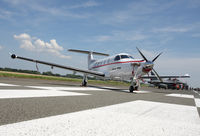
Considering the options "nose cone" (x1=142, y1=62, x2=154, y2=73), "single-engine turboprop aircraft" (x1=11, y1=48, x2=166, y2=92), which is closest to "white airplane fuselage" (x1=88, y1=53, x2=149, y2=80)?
"single-engine turboprop aircraft" (x1=11, y1=48, x2=166, y2=92)

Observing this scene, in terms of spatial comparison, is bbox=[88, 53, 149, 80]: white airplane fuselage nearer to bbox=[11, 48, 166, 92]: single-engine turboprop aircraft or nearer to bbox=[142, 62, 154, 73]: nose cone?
bbox=[11, 48, 166, 92]: single-engine turboprop aircraft

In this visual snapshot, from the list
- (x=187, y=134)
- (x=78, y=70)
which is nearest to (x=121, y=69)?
(x=78, y=70)

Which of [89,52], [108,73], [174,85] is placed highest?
[89,52]

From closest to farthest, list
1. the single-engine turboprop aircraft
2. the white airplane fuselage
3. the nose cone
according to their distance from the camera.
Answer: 1. the nose cone
2. the single-engine turboprop aircraft
3. the white airplane fuselage

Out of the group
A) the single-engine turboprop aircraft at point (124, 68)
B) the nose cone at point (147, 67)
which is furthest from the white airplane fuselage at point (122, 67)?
the nose cone at point (147, 67)

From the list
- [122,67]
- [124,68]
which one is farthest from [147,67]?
[122,67]

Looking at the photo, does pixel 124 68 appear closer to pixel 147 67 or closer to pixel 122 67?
pixel 122 67

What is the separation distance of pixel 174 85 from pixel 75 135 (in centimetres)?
4855

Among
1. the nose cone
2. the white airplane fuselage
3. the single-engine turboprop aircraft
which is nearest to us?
the nose cone

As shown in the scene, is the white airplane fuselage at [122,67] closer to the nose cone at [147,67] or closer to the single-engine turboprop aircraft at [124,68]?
the single-engine turboprop aircraft at [124,68]

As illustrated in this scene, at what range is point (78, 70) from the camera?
16.0 metres

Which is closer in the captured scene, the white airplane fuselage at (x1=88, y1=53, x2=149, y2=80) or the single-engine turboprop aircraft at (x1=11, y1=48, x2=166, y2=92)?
the single-engine turboprop aircraft at (x1=11, y1=48, x2=166, y2=92)

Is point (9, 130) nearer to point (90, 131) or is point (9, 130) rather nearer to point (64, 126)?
point (64, 126)

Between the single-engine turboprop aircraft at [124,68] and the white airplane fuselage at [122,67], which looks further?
the white airplane fuselage at [122,67]
